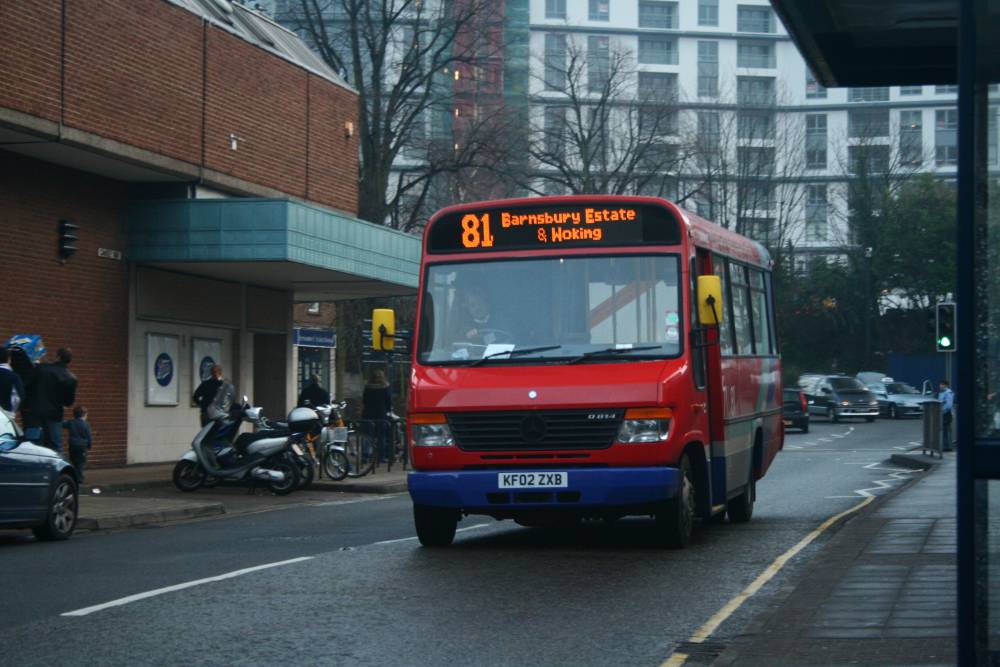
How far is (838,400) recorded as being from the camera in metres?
60.0

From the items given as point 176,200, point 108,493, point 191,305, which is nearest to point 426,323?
point 108,493

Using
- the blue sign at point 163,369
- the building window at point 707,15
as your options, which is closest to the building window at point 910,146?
the building window at point 707,15

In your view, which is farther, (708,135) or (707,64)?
(707,64)

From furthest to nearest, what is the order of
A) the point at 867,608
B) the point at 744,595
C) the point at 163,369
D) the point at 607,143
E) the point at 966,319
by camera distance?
the point at 607,143 → the point at 163,369 → the point at 744,595 → the point at 867,608 → the point at 966,319

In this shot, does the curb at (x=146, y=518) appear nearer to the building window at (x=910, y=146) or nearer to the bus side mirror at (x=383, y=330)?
the bus side mirror at (x=383, y=330)

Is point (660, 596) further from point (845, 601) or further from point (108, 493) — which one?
point (108, 493)

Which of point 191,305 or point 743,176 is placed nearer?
point 191,305

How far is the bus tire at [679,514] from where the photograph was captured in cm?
1279

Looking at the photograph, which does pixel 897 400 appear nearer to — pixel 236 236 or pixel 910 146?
pixel 910 146

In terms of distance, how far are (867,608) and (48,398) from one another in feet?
44.1

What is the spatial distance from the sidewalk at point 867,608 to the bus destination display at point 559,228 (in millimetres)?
2968

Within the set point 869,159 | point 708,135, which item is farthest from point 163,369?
point 869,159

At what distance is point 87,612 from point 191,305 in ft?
69.3

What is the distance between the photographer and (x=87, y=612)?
30.6ft
